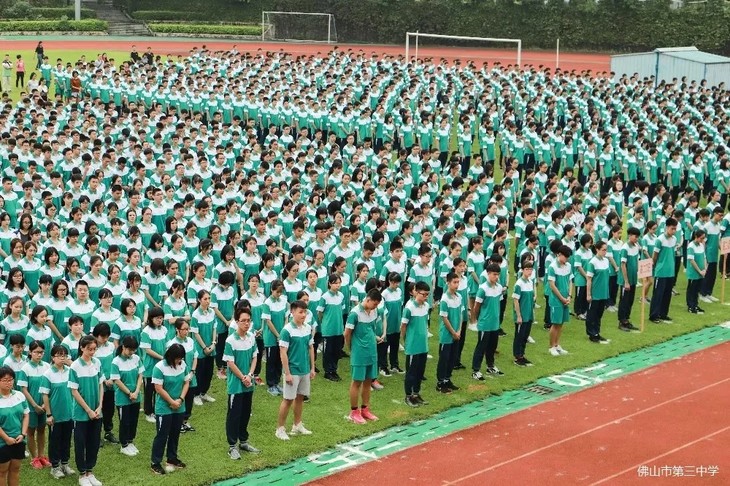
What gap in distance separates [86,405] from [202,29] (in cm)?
4457

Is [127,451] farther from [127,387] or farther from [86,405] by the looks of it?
[86,405]

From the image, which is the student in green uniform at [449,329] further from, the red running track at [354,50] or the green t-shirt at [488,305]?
the red running track at [354,50]

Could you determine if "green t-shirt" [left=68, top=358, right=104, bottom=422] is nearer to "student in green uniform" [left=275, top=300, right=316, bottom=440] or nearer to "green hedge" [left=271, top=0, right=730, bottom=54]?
"student in green uniform" [left=275, top=300, right=316, bottom=440]

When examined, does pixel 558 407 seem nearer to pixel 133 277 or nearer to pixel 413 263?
pixel 413 263

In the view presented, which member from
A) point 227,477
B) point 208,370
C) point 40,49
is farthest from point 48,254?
point 40,49

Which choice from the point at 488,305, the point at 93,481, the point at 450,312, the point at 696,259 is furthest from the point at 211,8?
the point at 93,481

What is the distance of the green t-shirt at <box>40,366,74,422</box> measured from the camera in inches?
Answer: 397

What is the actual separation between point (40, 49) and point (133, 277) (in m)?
25.0

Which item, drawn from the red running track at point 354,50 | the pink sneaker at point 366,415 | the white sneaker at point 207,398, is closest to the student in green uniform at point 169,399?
the white sneaker at point 207,398

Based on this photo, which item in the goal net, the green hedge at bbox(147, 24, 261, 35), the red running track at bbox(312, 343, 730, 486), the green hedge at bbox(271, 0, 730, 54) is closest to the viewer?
the red running track at bbox(312, 343, 730, 486)

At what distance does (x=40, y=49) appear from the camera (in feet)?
113

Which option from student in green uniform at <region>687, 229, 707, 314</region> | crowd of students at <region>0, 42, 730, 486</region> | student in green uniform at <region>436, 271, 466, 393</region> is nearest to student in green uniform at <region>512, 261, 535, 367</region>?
crowd of students at <region>0, 42, 730, 486</region>

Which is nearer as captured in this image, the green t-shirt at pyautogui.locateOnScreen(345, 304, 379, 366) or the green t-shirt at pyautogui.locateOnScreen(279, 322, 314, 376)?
the green t-shirt at pyautogui.locateOnScreen(279, 322, 314, 376)

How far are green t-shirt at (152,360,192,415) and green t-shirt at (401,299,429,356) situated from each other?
2967 millimetres
